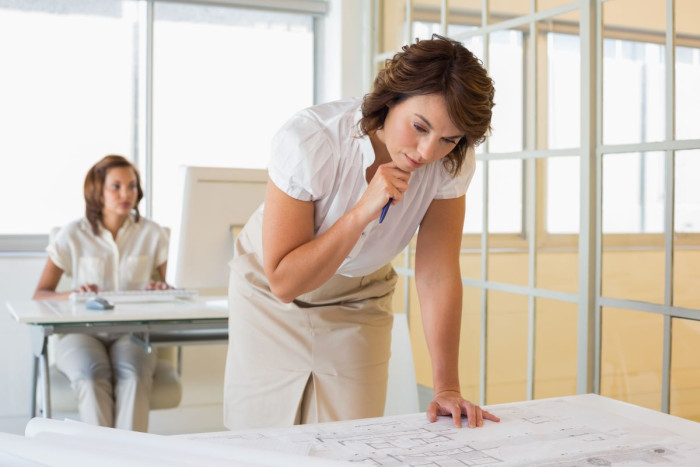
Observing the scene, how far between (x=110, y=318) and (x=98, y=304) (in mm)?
126

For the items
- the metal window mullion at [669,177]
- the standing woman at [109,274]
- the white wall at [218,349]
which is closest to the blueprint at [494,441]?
the metal window mullion at [669,177]

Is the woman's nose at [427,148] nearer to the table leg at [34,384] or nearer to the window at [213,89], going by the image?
the table leg at [34,384]

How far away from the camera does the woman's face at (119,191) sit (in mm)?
3154

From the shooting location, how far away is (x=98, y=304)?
8.39 feet

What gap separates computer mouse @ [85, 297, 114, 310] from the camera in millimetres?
2555

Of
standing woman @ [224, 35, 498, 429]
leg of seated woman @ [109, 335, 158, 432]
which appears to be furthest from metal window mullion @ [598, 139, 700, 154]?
leg of seated woman @ [109, 335, 158, 432]

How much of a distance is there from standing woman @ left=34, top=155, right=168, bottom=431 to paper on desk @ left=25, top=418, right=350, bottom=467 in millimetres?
2083

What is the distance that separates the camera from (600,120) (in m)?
2.31

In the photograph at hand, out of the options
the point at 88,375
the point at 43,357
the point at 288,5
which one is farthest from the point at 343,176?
the point at 288,5

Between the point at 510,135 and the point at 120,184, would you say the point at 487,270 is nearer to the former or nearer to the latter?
the point at 510,135

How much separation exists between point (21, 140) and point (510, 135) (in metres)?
2.24

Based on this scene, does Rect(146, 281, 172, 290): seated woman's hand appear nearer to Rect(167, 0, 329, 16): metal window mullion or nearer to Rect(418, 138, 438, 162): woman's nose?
Rect(167, 0, 329, 16): metal window mullion

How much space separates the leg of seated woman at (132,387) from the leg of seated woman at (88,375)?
3 cm

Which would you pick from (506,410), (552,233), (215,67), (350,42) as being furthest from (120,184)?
(506,410)
